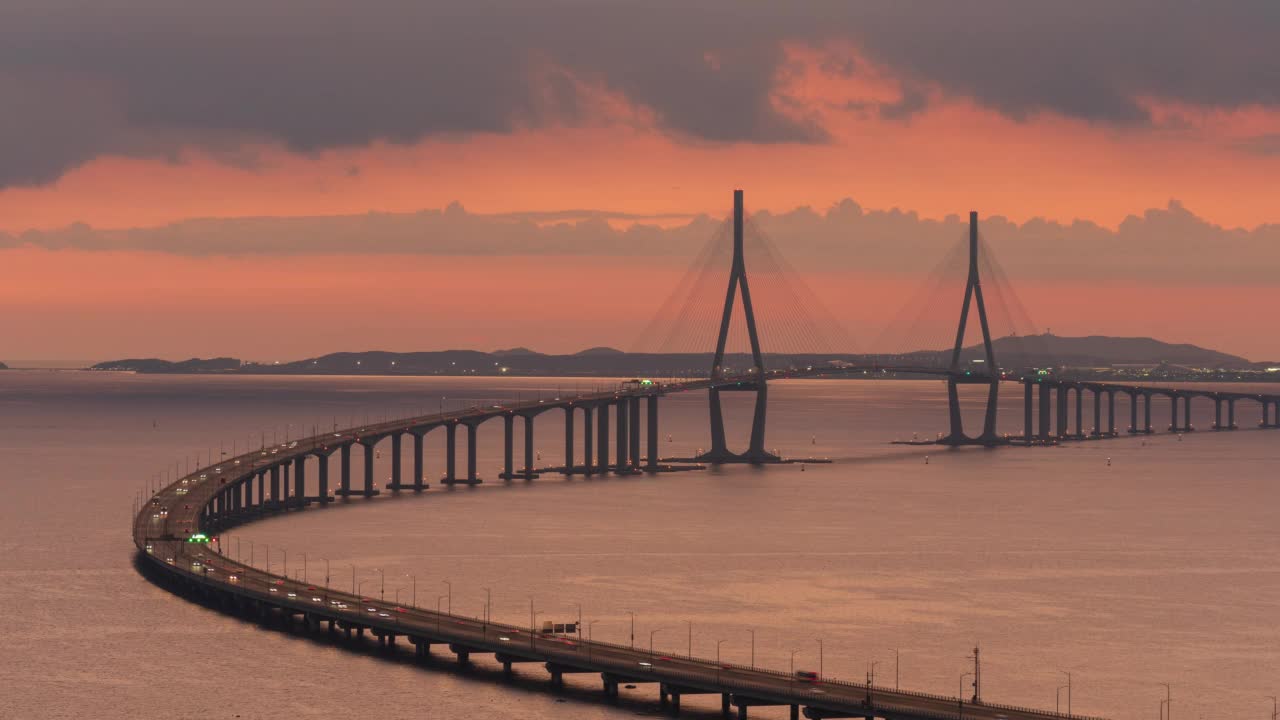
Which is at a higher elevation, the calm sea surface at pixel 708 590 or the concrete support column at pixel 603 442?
the concrete support column at pixel 603 442

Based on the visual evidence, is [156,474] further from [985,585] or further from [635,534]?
[985,585]

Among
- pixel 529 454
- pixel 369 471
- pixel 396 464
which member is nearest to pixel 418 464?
pixel 396 464

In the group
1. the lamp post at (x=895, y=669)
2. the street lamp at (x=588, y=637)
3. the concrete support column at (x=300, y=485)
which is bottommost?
the lamp post at (x=895, y=669)

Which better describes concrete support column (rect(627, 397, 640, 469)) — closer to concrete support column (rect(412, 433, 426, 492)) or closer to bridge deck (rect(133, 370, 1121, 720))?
concrete support column (rect(412, 433, 426, 492))

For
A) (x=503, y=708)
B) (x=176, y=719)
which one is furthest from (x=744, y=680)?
(x=176, y=719)

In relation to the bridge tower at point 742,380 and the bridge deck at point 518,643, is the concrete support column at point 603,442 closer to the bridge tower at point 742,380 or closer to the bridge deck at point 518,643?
the bridge tower at point 742,380

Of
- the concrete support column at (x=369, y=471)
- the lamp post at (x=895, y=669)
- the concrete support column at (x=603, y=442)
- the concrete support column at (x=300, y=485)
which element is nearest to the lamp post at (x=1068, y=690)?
the lamp post at (x=895, y=669)

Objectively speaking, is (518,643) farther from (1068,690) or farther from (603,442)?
(603,442)

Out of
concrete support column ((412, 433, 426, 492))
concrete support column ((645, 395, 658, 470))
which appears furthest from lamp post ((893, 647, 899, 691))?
concrete support column ((645, 395, 658, 470))
